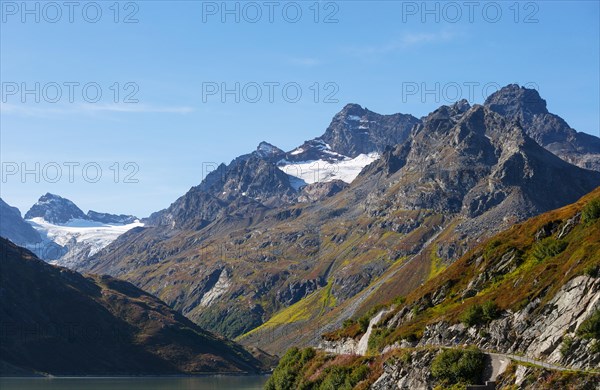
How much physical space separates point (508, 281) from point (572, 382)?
32.4m

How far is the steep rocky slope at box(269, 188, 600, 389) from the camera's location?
226ft

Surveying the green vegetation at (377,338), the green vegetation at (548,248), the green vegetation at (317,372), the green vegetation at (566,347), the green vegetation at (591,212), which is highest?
the green vegetation at (591,212)

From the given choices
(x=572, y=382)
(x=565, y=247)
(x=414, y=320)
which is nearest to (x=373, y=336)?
(x=414, y=320)

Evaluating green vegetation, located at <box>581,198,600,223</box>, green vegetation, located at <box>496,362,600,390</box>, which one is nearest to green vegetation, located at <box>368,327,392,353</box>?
green vegetation, located at <box>581,198,600,223</box>

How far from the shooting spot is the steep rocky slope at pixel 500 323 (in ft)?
226

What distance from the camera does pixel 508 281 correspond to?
93938 millimetres

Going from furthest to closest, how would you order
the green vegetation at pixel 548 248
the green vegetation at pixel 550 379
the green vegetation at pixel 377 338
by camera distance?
the green vegetation at pixel 377 338 < the green vegetation at pixel 548 248 < the green vegetation at pixel 550 379

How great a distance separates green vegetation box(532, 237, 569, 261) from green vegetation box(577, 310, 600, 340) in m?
26.6

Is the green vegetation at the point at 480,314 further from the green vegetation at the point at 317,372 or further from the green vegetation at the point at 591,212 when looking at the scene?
the green vegetation at the point at 591,212

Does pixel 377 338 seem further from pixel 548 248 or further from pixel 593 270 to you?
pixel 593 270

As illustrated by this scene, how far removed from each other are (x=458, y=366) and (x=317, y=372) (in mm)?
37679

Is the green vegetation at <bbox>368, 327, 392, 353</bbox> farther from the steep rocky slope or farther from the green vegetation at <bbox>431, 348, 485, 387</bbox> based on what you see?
the green vegetation at <bbox>431, 348, 485, 387</bbox>

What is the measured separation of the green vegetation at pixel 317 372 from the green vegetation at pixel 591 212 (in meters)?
33.2

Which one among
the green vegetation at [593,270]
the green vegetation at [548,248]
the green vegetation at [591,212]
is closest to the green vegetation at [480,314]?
the green vegetation at [548,248]
